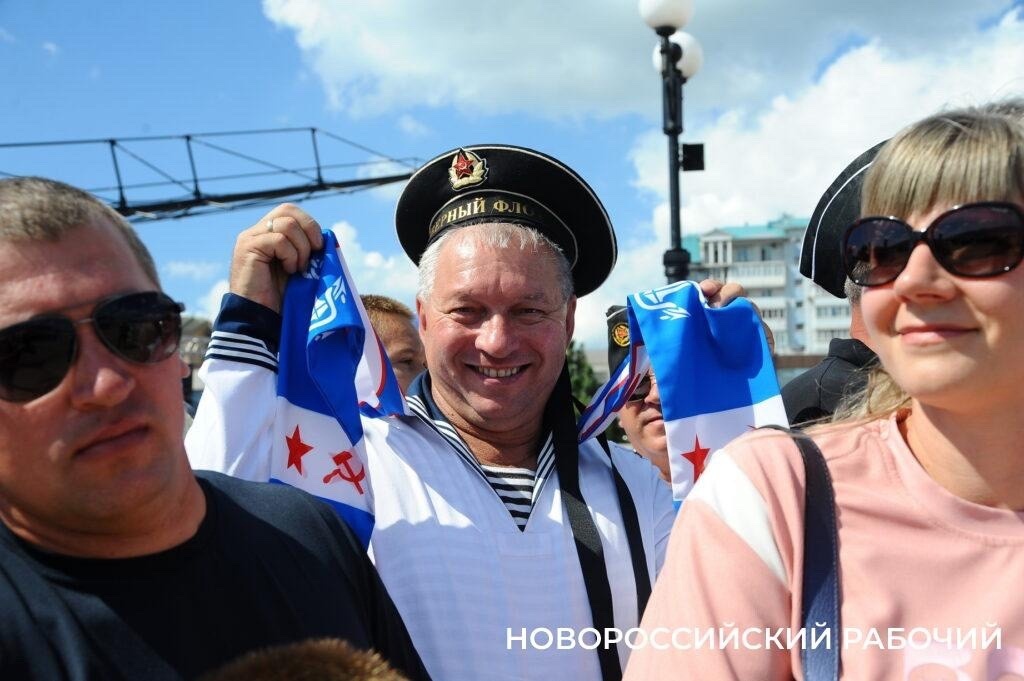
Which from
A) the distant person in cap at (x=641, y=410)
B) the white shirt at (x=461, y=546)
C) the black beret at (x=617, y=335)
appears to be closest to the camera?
the white shirt at (x=461, y=546)

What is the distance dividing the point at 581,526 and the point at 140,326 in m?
1.30

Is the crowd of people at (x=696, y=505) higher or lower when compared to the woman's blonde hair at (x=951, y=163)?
lower

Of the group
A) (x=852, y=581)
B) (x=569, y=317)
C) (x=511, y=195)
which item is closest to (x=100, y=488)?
(x=852, y=581)

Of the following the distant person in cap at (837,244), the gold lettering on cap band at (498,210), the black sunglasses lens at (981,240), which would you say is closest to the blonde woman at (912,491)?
the black sunglasses lens at (981,240)

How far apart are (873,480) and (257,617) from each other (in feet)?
3.48

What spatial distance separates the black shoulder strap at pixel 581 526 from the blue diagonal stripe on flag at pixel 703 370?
9 cm

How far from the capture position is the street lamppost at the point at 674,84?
7641mm

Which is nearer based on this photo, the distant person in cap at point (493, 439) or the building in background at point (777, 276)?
the distant person in cap at point (493, 439)

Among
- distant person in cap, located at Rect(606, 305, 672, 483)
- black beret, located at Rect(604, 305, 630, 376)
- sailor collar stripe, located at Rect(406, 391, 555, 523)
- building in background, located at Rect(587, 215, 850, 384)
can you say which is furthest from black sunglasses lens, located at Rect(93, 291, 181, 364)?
building in background, located at Rect(587, 215, 850, 384)

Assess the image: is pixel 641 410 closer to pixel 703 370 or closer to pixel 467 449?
pixel 703 370

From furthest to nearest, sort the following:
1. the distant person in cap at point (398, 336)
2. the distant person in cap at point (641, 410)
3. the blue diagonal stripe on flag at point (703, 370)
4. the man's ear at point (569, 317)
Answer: the distant person in cap at point (398, 336)
the distant person in cap at point (641, 410)
the man's ear at point (569, 317)
the blue diagonal stripe on flag at point (703, 370)

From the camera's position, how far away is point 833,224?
8.15 feet

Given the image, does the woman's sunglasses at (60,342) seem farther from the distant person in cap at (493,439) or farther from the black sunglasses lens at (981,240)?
the black sunglasses lens at (981,240)

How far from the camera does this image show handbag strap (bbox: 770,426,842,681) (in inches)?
56.4
